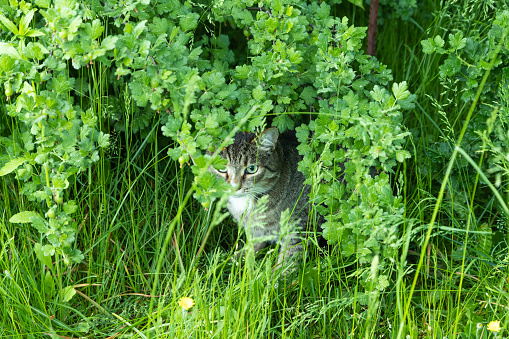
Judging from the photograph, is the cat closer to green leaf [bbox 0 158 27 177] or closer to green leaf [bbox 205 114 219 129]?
green leaf [bbox 205 114 219 129]

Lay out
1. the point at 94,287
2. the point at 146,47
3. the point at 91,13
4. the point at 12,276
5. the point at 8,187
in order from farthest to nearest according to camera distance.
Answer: the point at 8,187 → the point at 94,287 → the point at 12,276 → the point at 91,13 → the point at 146,47

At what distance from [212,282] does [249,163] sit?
2.31 feet

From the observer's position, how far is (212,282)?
215cm

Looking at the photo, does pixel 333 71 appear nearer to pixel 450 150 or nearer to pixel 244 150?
pixel 244 150

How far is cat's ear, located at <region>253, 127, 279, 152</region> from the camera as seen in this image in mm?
2393

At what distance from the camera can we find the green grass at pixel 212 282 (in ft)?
6.18

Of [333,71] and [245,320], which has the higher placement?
[333,71]

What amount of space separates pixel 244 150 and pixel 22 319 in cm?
129

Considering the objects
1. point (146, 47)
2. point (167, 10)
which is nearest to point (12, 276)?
point (146, 47)

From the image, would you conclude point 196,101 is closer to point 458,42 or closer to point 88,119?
point 88,119

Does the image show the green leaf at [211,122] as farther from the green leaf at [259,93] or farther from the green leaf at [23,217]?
the green leaf at [23,217]

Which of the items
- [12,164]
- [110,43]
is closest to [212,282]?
[12,164]

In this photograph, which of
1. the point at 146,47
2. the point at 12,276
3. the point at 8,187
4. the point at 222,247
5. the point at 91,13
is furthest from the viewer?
the point at 222,247

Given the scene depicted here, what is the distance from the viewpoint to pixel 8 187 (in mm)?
2463
